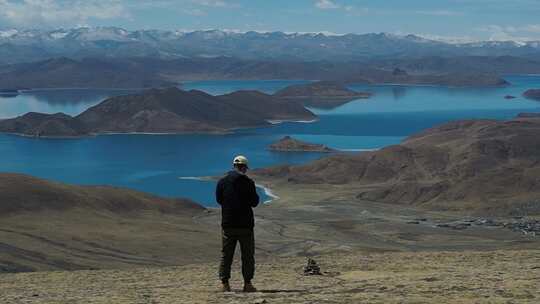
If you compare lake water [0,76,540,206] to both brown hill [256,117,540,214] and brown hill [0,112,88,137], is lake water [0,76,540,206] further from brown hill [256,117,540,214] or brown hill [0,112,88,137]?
brown hill [256,117,540,214]

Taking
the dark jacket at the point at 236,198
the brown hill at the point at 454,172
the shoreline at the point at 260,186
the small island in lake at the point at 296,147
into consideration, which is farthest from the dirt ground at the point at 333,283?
the small island in lake at the point at 296,147

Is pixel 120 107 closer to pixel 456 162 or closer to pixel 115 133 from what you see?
pixel 115 133

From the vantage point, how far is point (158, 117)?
175 meters

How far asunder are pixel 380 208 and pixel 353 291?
210 feet

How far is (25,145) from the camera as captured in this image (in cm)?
14712

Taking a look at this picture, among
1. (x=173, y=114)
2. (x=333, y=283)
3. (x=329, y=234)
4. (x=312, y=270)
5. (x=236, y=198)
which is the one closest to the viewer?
(x=236, y=198)

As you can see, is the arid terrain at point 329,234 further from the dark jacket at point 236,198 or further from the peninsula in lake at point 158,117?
the peninsula in lake at point 158,117

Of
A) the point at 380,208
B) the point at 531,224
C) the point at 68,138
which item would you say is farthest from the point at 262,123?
the point at 531,224

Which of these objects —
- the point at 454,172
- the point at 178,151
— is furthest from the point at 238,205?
the point at 178,151

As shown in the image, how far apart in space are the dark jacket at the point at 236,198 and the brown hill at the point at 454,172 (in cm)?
6212

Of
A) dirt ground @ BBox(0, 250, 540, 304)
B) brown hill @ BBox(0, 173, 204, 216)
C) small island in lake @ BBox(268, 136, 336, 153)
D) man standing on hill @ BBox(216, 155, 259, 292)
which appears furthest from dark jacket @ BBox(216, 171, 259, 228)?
small island in lake @ BBox(268, 136, 336, 153)

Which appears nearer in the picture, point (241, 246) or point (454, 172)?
point (241, 246)

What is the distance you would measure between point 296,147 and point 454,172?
4588 cm

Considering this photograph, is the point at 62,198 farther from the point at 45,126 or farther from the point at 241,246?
the point at 45,126
